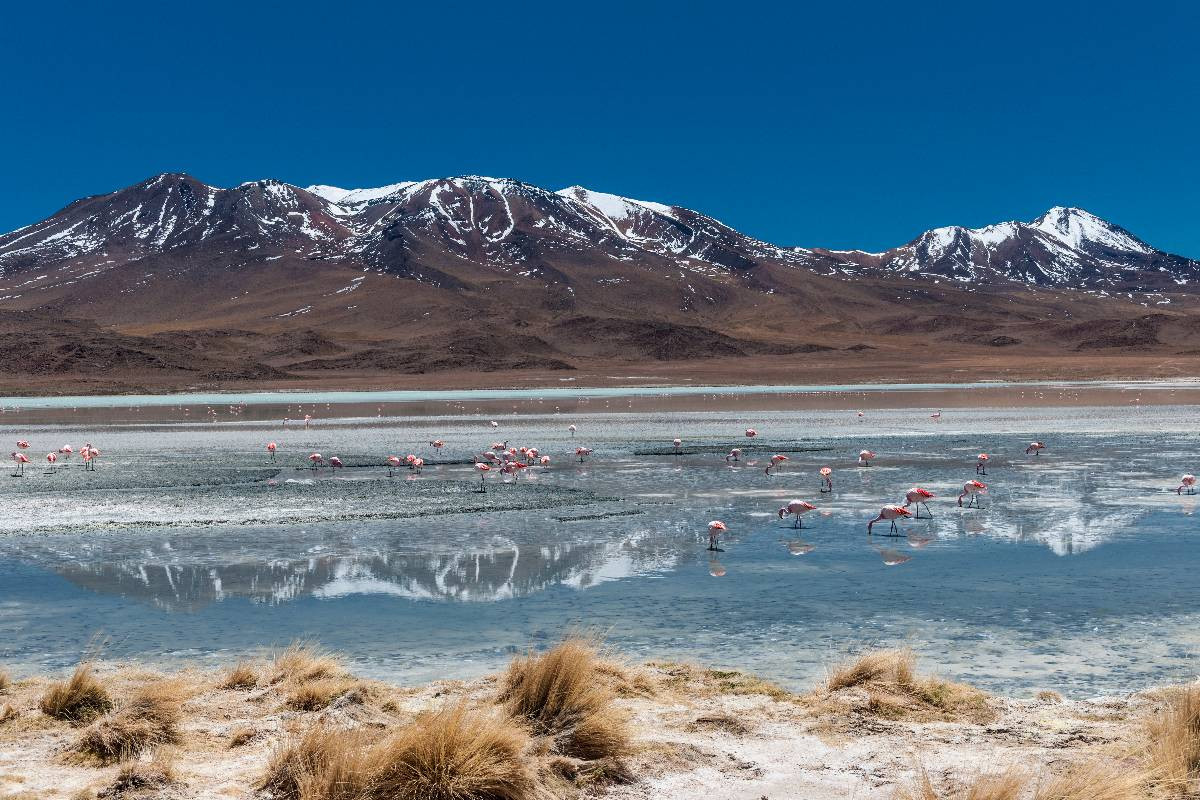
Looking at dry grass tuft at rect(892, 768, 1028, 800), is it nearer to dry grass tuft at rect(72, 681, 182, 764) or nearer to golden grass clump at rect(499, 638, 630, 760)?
golden grass clump at rect(499, 638, 630, 760)

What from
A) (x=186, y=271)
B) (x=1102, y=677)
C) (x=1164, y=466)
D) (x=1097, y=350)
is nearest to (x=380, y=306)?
(x=186, y=271)

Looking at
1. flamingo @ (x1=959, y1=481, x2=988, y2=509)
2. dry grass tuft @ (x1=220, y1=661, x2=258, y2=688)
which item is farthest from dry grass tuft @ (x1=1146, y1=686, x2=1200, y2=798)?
flamingo @ (x1=959, y1=481, x2=988, y2=509)

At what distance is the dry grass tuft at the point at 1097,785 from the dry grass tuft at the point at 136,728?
198 inches

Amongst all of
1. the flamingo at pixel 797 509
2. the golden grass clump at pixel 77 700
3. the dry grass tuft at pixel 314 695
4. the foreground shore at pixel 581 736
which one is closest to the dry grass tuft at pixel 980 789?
the foreground shore at pixel 581 736

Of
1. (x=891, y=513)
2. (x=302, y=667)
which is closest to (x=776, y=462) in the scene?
(x=891, y=513)

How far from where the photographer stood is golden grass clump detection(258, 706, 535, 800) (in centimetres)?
569

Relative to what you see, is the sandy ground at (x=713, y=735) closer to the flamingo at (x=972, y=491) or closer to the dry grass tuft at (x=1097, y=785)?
the dry grass tuft at (x=1097, y=785)

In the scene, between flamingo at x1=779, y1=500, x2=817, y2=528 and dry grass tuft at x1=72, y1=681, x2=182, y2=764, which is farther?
flamingo at x1=779, y1=500, x2=817, y2=528

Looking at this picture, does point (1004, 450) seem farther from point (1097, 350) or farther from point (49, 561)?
point (1097, 350)

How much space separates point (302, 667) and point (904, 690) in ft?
14.1

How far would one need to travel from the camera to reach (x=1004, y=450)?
27266 mm

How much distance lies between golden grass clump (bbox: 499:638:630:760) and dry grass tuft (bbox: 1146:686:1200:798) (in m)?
2.92

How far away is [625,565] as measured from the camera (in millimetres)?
12930

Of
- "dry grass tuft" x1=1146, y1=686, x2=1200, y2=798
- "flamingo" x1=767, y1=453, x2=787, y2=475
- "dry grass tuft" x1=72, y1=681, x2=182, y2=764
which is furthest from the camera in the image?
"flamingo" x1=767, y1=453, x2=787, y2=475
